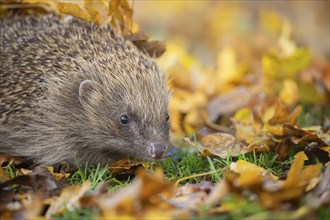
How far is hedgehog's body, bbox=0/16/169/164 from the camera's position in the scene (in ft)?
17.5

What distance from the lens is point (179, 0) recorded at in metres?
13.1

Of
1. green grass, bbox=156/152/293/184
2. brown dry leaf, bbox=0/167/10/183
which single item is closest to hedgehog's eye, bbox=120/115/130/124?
green grass, bbox=156/152/293/184

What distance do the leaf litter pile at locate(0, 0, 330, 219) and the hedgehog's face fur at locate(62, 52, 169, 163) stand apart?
0.66ft

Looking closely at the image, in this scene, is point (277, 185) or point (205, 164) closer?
point (277, 185)

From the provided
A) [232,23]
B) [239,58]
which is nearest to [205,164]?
[239,58]

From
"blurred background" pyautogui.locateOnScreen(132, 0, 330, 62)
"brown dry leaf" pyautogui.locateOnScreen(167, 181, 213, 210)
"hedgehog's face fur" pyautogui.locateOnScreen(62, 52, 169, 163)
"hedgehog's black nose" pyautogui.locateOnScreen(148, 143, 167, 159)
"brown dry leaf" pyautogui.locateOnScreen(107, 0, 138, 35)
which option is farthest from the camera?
"blurred background" pyautogui.locateOnScreen(132, 0, 330, 62)

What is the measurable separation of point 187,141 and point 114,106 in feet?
2.33

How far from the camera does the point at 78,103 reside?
550cm

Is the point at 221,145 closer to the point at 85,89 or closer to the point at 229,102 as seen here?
the point at 85,89

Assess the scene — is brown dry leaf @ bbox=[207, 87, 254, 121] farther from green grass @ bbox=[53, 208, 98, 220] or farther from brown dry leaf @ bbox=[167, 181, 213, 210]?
green grass @ bbox=[53, 208, 98, 220]

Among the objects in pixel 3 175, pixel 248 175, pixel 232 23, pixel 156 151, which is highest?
pixel 248 175

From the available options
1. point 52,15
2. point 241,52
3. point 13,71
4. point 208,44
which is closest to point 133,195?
point 13,71

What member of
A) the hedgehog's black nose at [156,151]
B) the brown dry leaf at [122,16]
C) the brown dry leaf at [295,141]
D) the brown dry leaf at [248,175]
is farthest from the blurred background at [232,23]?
the brown dry leaf at [248,175]

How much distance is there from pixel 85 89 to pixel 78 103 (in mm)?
167
